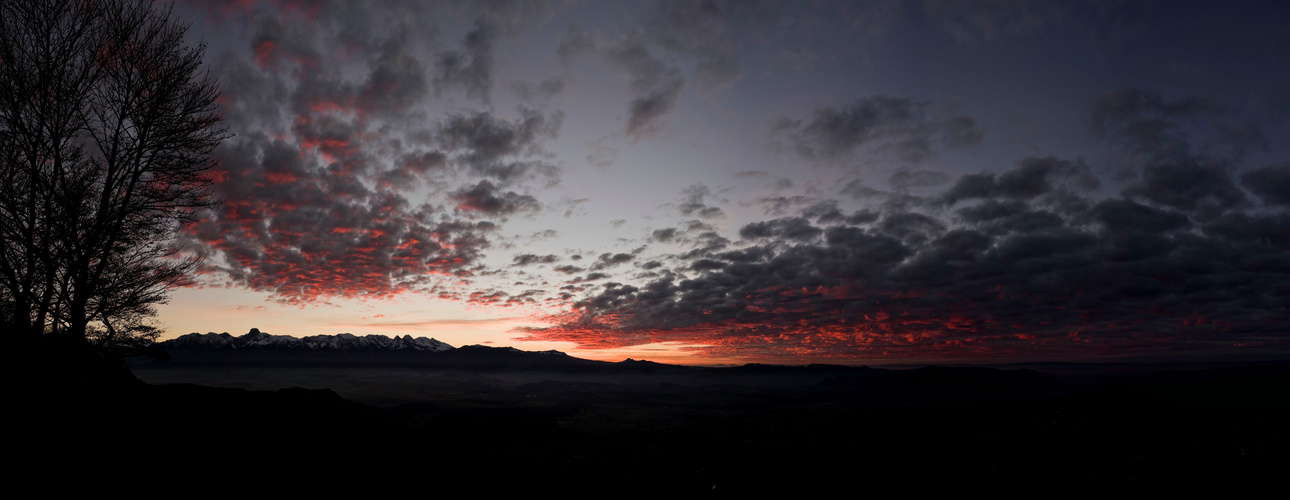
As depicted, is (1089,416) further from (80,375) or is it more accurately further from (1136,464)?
(80,375)

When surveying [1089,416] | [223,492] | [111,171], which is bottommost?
[1089,416]

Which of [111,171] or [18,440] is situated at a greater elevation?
[111,171]

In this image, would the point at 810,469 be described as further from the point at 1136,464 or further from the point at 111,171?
the point at 111,171

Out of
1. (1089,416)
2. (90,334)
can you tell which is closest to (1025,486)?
(90,334)

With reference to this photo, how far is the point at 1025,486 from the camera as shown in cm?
4944

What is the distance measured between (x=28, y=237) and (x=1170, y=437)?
139747 millimetres

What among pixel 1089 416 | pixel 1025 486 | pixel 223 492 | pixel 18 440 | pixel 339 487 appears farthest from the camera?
pixel 1089 416

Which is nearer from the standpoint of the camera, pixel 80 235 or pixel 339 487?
pixel 80 235

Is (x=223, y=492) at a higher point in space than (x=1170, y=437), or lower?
higher

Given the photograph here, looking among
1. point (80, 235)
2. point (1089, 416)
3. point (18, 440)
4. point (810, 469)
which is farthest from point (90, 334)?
point (1089, 416)

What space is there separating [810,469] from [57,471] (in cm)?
6882

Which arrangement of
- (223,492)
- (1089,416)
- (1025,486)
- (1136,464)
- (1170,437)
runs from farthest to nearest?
(1089,416), (1170,437), (1136,464), (1025,486), (223,492)

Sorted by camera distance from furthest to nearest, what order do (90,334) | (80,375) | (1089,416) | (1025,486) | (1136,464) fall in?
(1089,416) → (1136,464) → (1025,486) → (90,334) → (80,375)

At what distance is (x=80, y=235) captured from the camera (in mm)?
16594
